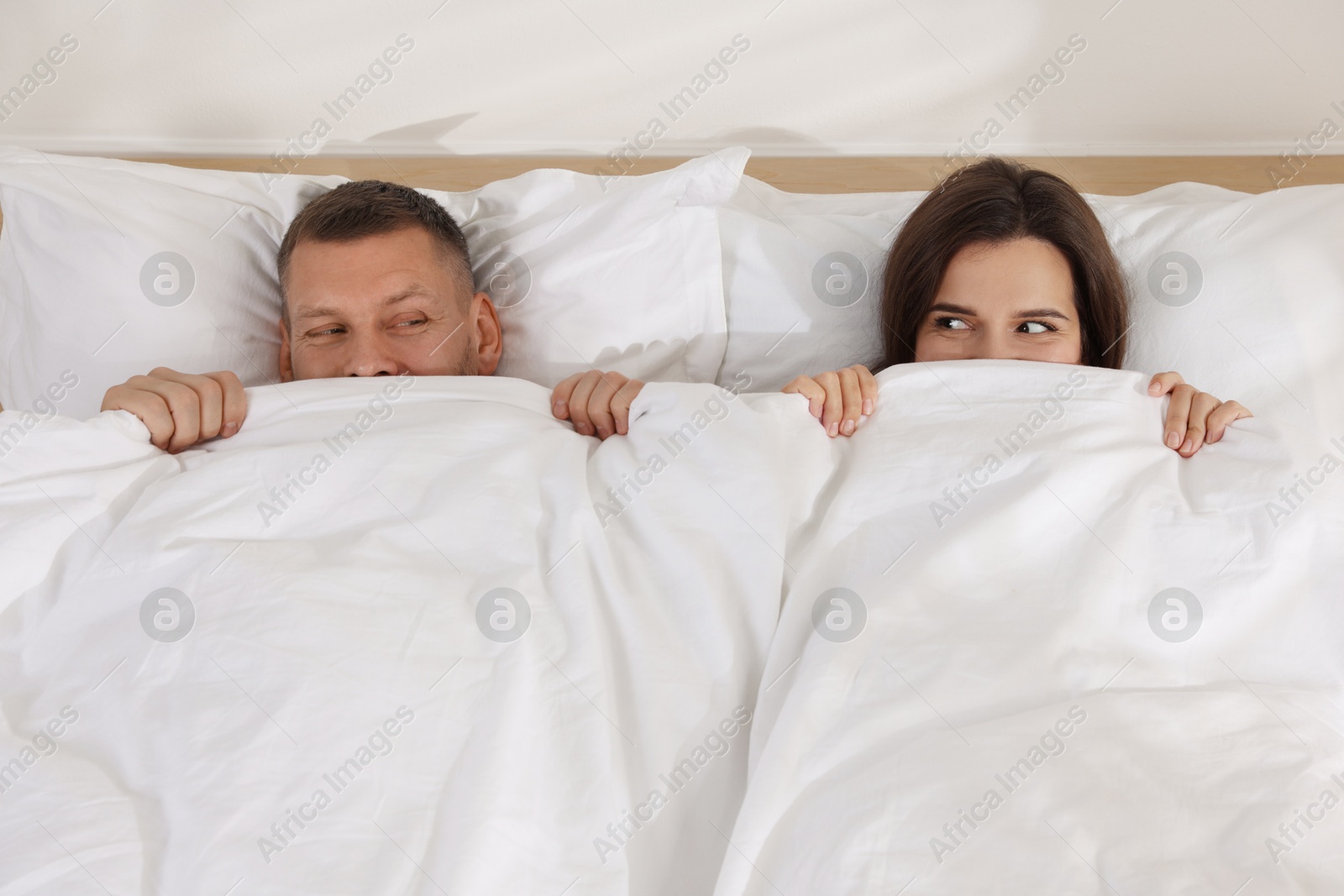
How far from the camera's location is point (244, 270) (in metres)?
1.46

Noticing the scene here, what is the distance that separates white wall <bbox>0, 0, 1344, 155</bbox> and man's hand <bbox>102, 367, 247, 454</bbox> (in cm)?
78

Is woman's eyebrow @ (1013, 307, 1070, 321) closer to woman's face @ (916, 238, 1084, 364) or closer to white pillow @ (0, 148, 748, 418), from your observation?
woman's face @ (916, 238, 1084, 364)

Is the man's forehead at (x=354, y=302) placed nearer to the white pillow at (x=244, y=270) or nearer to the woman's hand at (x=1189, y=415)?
the white pillow at (x=244, y=270)

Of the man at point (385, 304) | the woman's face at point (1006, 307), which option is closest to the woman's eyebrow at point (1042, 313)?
the woman's face at point (1006, 307)

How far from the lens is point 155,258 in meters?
1.39

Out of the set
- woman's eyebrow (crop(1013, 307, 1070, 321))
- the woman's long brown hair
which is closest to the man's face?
the woman's long brown hair

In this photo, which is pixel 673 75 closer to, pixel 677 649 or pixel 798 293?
pixel 798 293

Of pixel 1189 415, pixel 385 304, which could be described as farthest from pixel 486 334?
pixel 1189 415

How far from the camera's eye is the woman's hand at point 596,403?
3.98ft

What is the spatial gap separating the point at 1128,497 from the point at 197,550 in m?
0.97

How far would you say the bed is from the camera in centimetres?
77

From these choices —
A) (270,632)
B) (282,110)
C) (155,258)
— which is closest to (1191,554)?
(270,632)

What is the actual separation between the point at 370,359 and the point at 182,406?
24cm

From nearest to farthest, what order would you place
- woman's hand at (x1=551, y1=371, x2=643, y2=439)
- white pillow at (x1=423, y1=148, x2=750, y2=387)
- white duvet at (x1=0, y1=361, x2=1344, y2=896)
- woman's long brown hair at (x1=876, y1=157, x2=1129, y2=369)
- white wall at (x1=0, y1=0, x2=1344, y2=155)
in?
white duvet at (x1=0, y1=361, x2=1344, y2=896), woman's hand at (x1=551, y1=371, x2=643, y2=439), woman's long brown hair at (x1=876, y1=157, x2=1129, y2=369), white pillow at (x1=423, y1=148, x2=750, y2=387), white wall at (x1=0, y1=0, x2=1344, y2=155)
